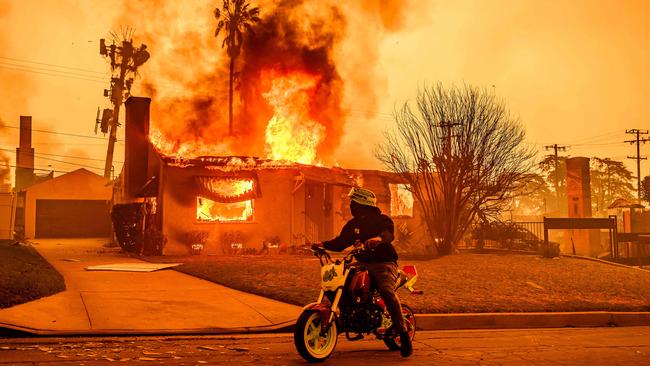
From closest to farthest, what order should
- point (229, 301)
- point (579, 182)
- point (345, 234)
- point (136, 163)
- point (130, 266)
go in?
point (345, 234)
point (229, 301)
point (130, 266)
point (136, 163)
point (579, 182)

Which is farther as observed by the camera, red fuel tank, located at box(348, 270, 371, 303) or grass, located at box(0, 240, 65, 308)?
grass, located at box(0, 240, 65, 308)

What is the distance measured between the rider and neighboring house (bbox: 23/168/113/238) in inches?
1614

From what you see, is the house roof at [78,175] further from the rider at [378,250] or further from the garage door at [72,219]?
the rider at [378,250]

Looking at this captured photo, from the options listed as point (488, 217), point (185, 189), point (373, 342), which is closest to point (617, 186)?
point (488, 217)

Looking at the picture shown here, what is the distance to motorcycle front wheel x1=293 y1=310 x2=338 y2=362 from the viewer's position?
6.42 meters

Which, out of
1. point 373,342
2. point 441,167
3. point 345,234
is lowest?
point 373,342

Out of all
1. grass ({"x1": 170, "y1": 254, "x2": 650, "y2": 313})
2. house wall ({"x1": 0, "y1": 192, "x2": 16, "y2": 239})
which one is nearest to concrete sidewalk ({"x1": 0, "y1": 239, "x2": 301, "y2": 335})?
grass ({"x1": 170, "y1": 254, "x2": 650, "y2": 313})

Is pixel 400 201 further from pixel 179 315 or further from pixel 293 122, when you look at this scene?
pixel 179 315

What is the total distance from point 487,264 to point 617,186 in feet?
233

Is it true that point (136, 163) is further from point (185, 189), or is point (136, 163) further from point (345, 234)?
point (345, 234)

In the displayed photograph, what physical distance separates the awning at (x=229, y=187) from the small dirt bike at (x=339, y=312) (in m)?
17.0

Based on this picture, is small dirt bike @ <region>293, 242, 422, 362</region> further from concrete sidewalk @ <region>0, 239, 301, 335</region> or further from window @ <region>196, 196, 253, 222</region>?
window @ <region>196, 196, 253, 222</region>

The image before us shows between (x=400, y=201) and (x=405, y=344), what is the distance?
2250 cm

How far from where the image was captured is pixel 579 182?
34000 millimetres
